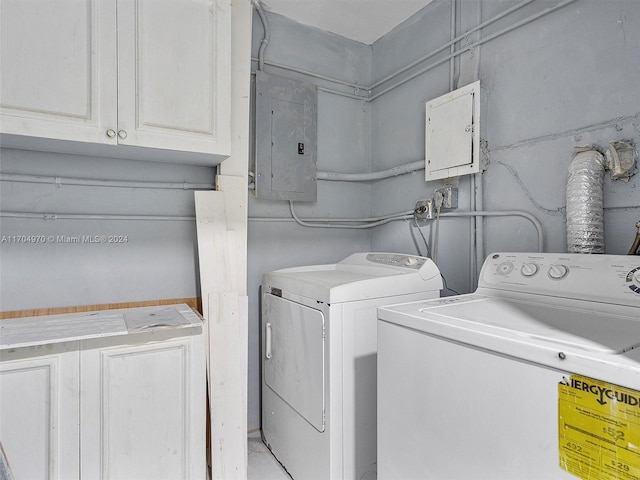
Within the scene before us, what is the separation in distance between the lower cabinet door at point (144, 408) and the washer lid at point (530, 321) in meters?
0.95

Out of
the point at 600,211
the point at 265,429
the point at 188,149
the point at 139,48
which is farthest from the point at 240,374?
the point at 600,211

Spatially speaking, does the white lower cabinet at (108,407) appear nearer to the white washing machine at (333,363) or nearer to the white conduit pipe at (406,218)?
the white washing machine at (333,363)

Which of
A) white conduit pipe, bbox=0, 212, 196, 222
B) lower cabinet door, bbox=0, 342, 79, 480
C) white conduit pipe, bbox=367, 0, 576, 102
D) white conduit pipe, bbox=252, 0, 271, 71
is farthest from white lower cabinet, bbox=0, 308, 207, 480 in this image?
white conduit pipe, bbox=367, 0, 576, 102

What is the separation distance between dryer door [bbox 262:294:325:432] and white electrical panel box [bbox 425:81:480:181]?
1.09 meters

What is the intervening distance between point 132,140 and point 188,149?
0.75 ft

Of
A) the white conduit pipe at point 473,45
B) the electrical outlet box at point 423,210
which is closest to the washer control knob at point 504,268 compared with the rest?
the electrical outlet box at point 423,210

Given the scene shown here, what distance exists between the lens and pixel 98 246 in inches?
72.9

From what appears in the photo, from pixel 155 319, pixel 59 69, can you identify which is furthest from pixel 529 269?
pixel 59 69

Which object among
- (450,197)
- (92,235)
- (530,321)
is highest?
(450,197)

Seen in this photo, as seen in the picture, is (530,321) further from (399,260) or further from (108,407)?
(108,407)

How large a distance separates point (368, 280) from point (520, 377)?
0.85m

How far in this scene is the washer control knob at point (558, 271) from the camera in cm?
126

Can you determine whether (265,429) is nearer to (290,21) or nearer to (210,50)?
(210,50)

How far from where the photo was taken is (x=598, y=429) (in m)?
0.73
